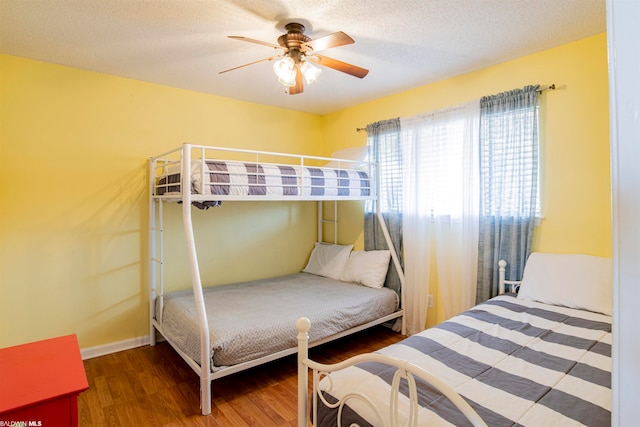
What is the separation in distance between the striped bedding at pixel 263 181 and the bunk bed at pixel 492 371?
4.46 ft

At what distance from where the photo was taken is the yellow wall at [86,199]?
256cm

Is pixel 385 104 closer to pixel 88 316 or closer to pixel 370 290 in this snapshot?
pixel 370 290

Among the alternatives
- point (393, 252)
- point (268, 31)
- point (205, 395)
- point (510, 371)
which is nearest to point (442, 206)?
point (393, 252)

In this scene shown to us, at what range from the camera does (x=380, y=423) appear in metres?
1.15

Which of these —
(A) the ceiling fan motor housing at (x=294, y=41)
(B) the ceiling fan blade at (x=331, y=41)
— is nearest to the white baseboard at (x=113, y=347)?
(A) the ceiling fan motor housing at (x=294, y=41)

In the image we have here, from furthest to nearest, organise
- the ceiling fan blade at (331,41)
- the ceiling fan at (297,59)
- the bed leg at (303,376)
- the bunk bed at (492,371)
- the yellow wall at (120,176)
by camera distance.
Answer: the yellow wall at (120,176)
the ceiling fan at (297,59)
the ceiling fan blade at (331,41)
the bed leg at (303,376)
the bunk bed at (492,371)

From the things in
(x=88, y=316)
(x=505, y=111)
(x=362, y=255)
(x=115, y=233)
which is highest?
(x=505, y=111)

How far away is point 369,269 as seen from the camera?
3.40 m

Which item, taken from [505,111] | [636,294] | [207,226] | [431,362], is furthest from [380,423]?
[207,226]

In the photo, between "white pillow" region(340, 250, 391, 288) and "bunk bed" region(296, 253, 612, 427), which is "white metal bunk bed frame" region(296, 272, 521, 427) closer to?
"bunk bed" region(296, 253, 612, 427)

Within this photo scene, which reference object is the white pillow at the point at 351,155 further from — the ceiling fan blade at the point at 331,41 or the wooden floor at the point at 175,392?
the wooden floor at the point at 175,392

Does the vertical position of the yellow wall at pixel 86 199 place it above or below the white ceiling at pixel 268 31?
below

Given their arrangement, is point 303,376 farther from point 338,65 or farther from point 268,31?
point 268,31

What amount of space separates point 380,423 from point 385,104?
3.12 metres
